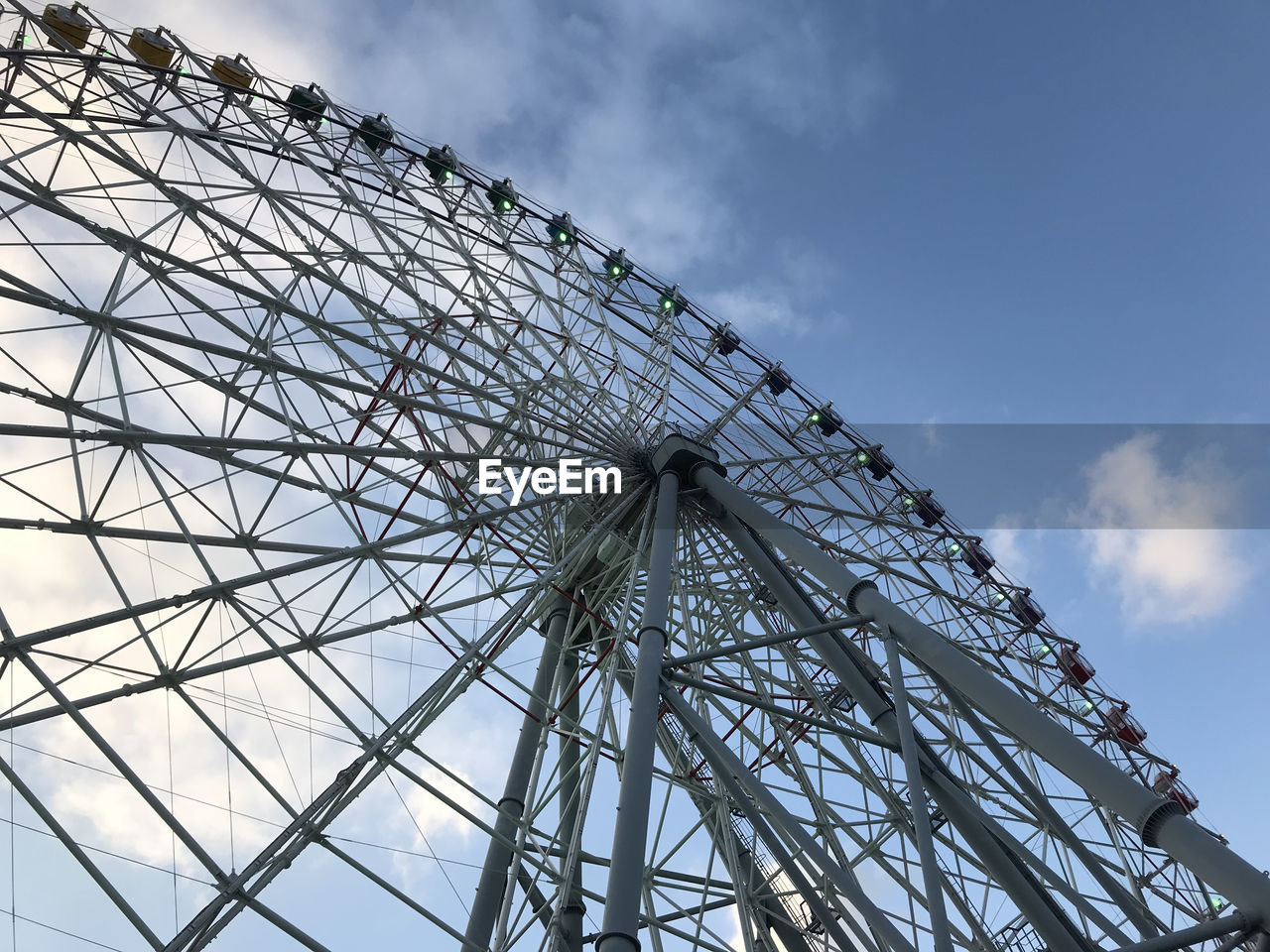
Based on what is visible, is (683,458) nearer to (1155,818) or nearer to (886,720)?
(886,720)

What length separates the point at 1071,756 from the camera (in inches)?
334

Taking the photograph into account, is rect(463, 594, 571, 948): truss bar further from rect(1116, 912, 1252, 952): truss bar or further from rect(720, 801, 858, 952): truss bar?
rect(1116, 912, 1252, 952): truss bar

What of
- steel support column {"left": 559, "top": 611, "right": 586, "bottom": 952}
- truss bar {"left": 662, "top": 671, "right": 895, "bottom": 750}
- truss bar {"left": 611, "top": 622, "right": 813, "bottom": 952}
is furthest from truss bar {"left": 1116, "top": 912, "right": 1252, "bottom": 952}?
truss bar {"left": 611, "top": 622, "right": 813, "bottom": 952}

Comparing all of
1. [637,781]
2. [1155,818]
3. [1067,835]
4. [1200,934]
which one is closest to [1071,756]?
[1155,818]

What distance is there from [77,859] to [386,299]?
36.8 ft

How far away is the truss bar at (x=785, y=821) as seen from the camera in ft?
28.3

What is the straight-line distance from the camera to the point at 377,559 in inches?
598

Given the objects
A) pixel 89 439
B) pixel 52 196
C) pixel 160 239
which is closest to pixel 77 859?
pixel 89 439

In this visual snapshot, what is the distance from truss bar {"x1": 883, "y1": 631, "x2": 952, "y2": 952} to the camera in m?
8.01

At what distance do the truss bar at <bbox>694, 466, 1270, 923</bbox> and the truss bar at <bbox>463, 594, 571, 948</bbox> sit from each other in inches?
216

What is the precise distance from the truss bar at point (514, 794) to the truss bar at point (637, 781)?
11.5ft

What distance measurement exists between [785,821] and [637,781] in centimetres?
152

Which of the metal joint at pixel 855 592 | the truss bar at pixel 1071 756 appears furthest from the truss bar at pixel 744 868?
the truss bar at pixel 1071 756

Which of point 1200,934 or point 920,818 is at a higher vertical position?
point 920,818
